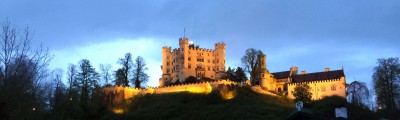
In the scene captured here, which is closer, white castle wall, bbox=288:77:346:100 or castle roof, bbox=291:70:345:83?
white castle wall, bbox=288:77:346:100

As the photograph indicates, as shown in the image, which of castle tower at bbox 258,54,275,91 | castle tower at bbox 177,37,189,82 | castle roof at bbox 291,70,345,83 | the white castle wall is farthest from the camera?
castle tower at bbox 177,37,189,82

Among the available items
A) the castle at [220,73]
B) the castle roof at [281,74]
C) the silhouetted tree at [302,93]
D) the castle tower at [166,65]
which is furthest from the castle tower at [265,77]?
the castle tower at [166,65]

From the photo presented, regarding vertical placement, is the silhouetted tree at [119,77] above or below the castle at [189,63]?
below

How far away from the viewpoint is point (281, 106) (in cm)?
6988

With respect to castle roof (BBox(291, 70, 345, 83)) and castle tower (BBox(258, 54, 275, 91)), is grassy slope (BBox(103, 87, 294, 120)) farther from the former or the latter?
castle roof (BBox(291, 70, 345, 83))

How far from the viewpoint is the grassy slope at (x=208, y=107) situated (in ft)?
204

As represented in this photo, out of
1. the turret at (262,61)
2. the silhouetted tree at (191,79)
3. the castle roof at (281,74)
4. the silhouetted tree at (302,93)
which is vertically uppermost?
the turret at (262,61)

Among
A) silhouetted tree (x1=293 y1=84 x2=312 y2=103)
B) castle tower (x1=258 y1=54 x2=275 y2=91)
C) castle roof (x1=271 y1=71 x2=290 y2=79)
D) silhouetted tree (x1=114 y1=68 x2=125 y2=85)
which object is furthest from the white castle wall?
silhouetted tree (x1=114 y1=68 x2=125 y2=85)

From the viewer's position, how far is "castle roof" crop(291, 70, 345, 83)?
82.5 metres

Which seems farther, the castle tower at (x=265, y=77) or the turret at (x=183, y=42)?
the turret at (x=183, y=42)

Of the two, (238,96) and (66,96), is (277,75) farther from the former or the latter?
(66,96)

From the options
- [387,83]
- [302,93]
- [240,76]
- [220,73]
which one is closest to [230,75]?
[240,76]

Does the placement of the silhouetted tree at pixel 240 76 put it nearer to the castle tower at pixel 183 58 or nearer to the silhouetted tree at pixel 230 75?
the silhouetted tree at pixel 230 75

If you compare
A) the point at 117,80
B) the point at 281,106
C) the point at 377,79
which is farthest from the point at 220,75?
the point at 377,79
